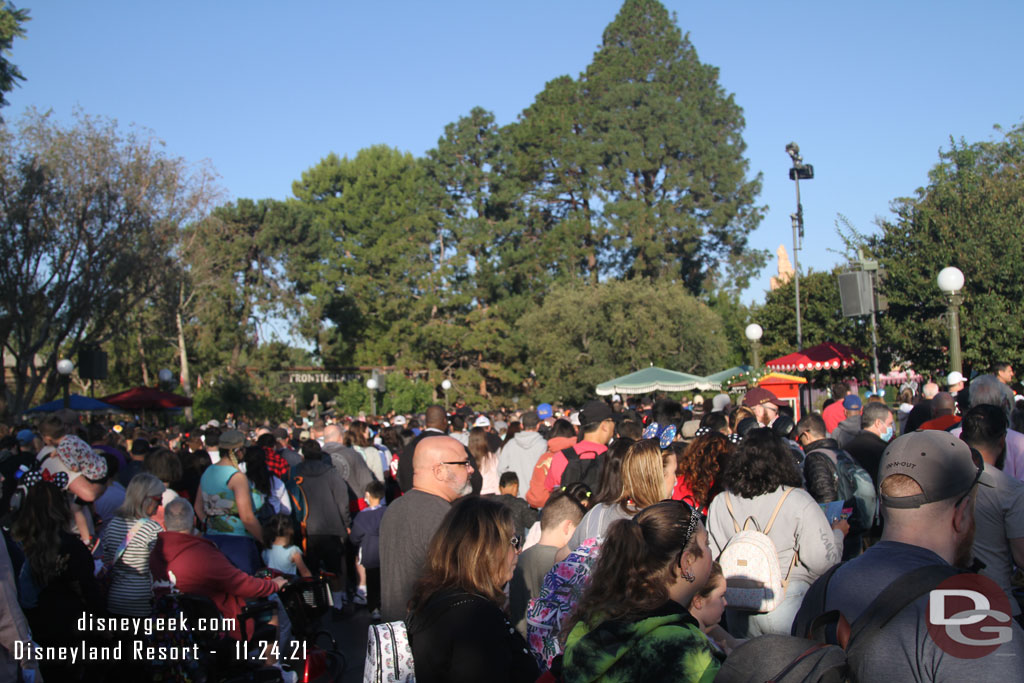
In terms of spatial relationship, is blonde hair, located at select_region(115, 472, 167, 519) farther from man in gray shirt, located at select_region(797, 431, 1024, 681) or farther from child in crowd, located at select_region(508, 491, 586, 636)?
man in gray shirt, located at select_region(797, 431, 1024, 681)

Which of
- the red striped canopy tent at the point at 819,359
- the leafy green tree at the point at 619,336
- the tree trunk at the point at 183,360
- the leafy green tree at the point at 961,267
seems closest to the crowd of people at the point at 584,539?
the leafy green tree at the point at 961,267

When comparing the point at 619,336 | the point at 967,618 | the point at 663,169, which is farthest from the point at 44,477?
the point at 663,169

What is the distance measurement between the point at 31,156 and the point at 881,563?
26316mm

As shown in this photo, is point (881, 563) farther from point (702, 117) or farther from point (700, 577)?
point (702, 117)

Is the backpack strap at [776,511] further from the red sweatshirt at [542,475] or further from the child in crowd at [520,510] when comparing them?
the red sweatshirt at [542,475]

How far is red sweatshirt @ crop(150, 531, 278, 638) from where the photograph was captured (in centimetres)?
566

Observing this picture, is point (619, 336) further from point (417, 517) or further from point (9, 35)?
point (417, 517)

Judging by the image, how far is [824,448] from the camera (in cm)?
611

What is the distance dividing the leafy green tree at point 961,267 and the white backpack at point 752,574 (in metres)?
15.2

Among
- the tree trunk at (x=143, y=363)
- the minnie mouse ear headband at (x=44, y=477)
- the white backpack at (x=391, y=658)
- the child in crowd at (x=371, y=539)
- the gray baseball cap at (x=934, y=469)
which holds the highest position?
the tree trunk at (x=143, y=363)

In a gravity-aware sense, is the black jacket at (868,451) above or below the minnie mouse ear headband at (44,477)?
below

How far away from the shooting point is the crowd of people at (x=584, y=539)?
2.34 meters

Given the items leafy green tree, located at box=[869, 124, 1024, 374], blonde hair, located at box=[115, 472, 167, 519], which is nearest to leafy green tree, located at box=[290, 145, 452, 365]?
leafy green tree, located at box=[869, 124, 1024, 374]

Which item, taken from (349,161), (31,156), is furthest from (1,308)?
(349,161)
